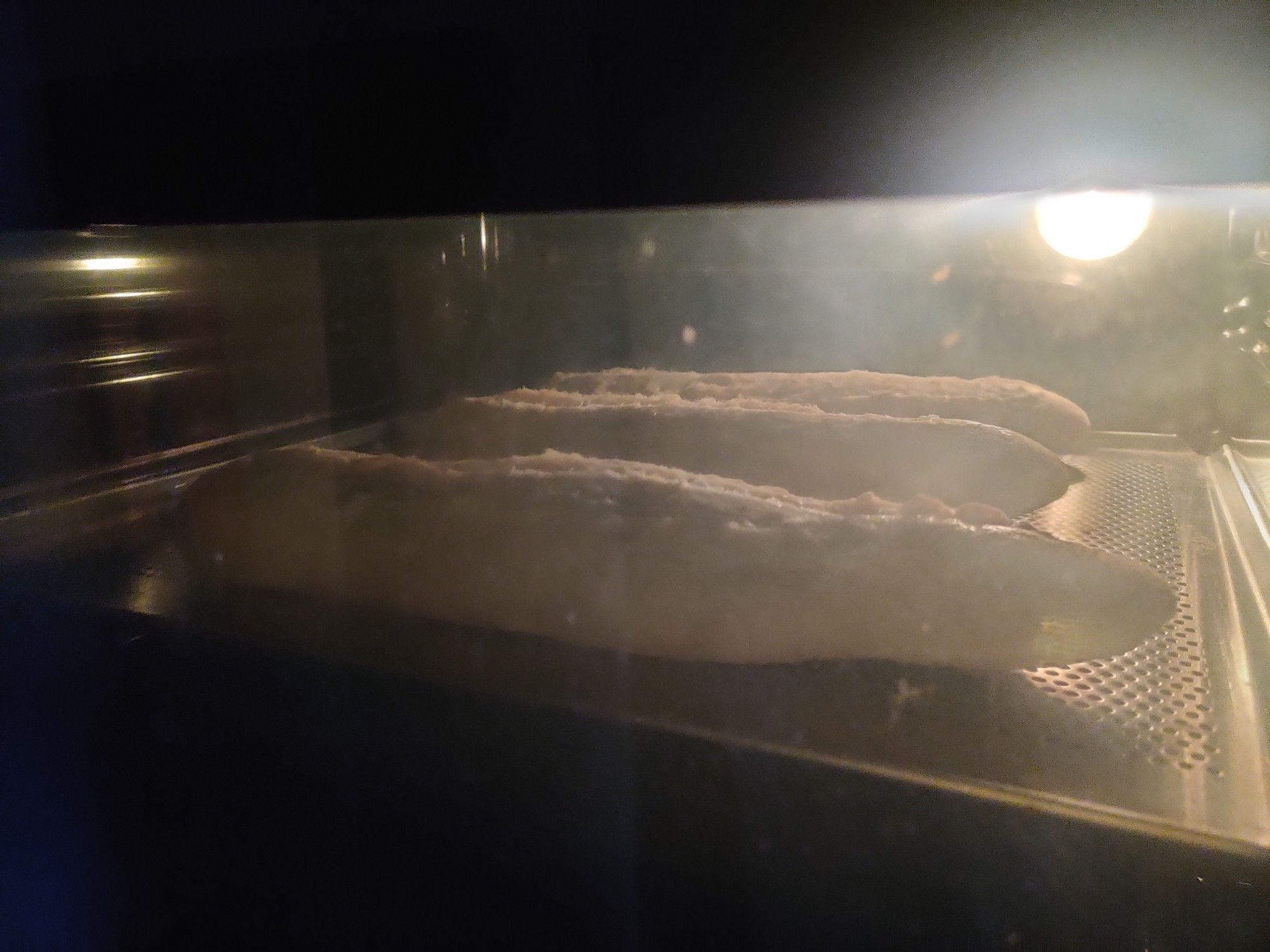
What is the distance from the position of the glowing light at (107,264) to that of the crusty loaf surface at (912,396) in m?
0.61

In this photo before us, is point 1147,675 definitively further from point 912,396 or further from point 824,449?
point 912,396

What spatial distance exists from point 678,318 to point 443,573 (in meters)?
0.79

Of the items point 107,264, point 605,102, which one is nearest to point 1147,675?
point 605,102

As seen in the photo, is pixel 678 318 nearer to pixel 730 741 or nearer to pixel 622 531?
pixel 622 531

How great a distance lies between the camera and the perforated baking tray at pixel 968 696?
46 centimetres

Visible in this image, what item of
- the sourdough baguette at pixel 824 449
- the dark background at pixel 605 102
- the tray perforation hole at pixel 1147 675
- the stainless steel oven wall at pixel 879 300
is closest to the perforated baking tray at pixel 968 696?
the tray perforation hole at pixel 1147 675

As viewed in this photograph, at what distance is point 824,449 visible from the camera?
93 cm

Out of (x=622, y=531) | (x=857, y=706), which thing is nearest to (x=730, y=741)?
(x=857, y=706)

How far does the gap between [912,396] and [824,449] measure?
0.65 feet

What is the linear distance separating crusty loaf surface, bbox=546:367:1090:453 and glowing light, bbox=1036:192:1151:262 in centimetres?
20

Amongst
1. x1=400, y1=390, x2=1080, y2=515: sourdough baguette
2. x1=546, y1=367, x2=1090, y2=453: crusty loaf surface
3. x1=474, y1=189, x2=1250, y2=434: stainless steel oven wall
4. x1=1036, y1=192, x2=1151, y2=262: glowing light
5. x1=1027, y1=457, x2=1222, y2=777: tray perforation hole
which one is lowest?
x1=1027, y1=457, x2=1222, y2=777: tray perforation hole

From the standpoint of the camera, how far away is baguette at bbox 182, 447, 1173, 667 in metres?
0.60

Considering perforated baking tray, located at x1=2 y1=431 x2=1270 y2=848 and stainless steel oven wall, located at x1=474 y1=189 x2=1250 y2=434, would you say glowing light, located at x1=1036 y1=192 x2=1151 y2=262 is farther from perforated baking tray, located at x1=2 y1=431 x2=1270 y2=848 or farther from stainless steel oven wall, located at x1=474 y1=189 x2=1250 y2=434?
perforated baking tray, located at x1=2 y1=431 x2=1270 y2=848

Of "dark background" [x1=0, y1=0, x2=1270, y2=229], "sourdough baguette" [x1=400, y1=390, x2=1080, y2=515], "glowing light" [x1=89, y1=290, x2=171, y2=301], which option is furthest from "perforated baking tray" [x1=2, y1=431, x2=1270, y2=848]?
"glowing light" [x1=89, y1=290, x2=171, y2=301]
